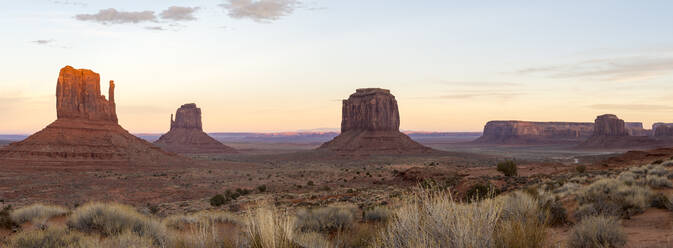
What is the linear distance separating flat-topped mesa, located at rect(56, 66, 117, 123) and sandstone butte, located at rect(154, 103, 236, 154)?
56.1m

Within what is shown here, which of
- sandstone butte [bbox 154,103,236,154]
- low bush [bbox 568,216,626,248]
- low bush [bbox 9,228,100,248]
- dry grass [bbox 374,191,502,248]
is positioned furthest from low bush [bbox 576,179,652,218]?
sandstone butte [bbox 154,103,236,154]

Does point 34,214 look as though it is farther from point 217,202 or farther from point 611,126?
point 611,126

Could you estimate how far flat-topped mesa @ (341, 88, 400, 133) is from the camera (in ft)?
383

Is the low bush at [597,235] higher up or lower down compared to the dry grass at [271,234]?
lower down

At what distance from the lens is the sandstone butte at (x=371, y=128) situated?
343 ft

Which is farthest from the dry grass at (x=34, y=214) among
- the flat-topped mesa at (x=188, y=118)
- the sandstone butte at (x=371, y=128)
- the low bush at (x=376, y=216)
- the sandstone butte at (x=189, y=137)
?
the flat-topped mesa at (x=188, y=118)

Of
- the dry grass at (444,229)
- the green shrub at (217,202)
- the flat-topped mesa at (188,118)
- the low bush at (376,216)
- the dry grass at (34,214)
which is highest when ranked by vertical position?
the flat-topped mesa at (188,118)

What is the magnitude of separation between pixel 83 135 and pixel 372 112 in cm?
7594

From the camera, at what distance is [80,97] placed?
7181 centimetres

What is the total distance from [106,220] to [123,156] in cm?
6336

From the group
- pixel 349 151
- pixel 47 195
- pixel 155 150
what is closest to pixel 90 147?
pixel 155 150

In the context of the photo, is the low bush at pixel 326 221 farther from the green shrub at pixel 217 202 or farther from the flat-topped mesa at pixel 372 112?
the flat-topped mesa at pixel 372 112

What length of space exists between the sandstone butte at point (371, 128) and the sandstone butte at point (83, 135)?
5011 centimetres

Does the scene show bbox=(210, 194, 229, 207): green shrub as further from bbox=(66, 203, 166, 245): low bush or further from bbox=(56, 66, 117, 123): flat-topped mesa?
bbox=(56, 66, 117, 123): flat-topped mesa
